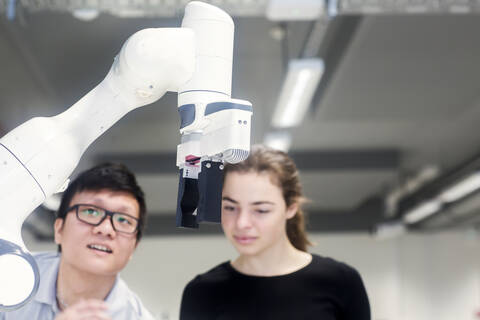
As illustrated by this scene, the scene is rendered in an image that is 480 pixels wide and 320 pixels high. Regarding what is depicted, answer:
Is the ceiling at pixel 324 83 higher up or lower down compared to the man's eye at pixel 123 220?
higher up

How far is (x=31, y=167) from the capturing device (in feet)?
2.31

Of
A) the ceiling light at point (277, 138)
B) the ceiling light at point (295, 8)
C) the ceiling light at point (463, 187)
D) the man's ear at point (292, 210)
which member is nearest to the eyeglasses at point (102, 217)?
the man's ear at point (292, 210)

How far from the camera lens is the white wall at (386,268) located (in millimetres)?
10062

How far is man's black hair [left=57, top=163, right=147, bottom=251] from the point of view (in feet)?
4.56

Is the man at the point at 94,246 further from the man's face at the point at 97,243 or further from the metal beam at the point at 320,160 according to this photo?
the metal beam at the point at 320,160

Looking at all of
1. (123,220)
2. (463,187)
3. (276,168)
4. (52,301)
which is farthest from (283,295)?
(463,187)

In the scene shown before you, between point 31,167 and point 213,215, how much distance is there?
0.24 m

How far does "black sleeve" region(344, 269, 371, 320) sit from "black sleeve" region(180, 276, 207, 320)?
0.37 meters

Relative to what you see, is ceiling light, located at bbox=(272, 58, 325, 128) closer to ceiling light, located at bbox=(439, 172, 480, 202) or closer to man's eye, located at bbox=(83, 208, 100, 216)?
man's eye, located at bbox=(83, 208, 100, 216)

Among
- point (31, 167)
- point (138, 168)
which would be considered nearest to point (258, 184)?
point (31, 167)

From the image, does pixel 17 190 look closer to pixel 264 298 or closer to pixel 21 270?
pixel 21 270

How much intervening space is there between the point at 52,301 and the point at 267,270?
21.2 inches

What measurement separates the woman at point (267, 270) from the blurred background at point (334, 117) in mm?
452

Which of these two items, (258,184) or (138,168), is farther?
(138,168)
